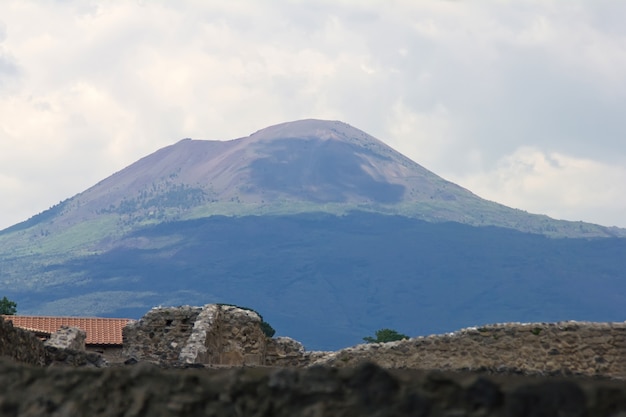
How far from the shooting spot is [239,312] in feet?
76.5

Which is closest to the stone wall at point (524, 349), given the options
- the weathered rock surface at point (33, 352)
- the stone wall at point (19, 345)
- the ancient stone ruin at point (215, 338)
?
the weathered rock surface at point (33, 352)

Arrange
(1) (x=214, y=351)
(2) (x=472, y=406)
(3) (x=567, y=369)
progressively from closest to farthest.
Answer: (2) (x=472, y=406), (3) (x=567, y=369), (1) (x=214, y=351)

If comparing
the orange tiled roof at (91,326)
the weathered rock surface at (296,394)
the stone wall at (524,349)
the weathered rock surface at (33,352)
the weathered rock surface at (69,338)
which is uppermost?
the orange tiled roof at (91,326)

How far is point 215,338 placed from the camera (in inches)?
886

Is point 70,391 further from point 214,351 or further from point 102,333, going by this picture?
point 102,333

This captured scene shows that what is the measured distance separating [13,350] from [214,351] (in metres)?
10.3

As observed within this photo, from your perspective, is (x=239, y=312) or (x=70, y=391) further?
(x=239, y=312)

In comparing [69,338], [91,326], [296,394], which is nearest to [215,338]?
[69,338]

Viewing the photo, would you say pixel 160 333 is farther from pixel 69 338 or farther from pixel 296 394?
pixel 296 394

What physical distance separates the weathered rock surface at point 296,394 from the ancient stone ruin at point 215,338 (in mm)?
16159

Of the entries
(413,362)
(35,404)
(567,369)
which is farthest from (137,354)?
(35,404)

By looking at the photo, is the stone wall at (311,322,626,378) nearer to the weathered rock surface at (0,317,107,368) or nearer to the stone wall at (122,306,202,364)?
the weathered rock surface at (0,317,107,368)

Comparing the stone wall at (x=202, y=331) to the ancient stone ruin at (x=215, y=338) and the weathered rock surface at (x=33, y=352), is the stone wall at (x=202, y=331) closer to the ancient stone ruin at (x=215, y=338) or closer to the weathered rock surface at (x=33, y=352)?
the ancient stone ruin at (x=215, y=338)

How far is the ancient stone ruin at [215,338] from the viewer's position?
22.8m
